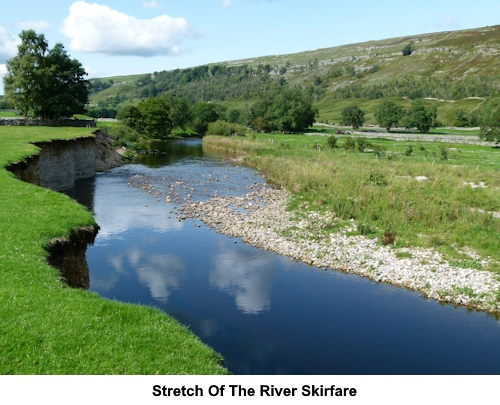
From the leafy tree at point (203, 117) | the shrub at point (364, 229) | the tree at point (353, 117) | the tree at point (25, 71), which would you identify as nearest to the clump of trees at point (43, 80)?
the tree at point (25, 71)

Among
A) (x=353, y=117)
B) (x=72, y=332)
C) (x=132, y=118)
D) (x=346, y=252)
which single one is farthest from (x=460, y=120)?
(x=72, y=332)

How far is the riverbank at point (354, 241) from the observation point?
72.3 feet

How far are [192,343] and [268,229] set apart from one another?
65.5 ft

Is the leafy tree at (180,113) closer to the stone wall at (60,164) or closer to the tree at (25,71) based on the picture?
the tree at (25,71)

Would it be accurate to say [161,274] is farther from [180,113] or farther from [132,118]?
[180,113]

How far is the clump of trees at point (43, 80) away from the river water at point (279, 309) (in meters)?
53.5

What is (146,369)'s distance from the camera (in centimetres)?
1023

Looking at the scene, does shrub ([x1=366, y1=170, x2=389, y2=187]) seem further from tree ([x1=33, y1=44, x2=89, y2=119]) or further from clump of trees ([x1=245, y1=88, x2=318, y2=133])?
clump of trees ([x1=245, y1=88, x2=318, y2=133])

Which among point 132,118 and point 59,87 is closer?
point 59,87

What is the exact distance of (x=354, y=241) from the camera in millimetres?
28297

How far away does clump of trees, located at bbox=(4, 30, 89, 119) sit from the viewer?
73.0m

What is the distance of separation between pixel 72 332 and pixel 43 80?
75.4 metres

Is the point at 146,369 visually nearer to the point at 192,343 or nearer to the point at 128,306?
the point at 192,343
